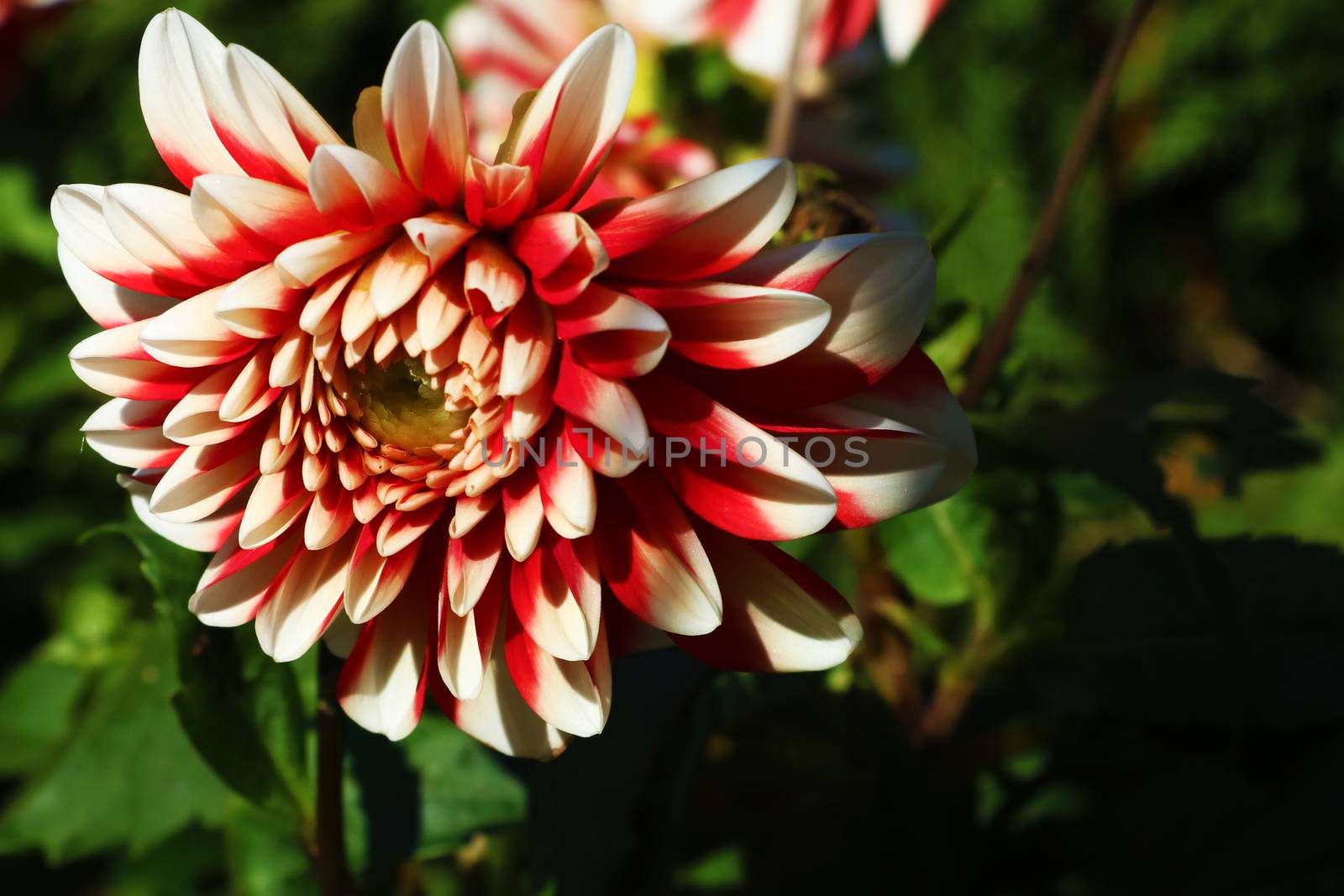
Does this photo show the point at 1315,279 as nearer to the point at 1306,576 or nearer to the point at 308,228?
the point at 1306,576

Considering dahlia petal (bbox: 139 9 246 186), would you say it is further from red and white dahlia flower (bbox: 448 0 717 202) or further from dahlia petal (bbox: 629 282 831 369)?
red and white dahlia flower (bbox: 448 0 717 202)

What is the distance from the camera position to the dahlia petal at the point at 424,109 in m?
0.38

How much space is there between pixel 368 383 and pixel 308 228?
0.07 metres

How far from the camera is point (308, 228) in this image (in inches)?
15.5

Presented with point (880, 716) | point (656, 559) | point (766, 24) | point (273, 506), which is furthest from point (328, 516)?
point (766, 24)

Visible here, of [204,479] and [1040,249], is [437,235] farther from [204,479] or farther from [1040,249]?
[1040,249]

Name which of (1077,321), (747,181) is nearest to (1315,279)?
(1077,321)

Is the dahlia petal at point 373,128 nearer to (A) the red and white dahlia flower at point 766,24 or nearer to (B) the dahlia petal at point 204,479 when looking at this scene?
(B) the dahlia petal at point 204,479

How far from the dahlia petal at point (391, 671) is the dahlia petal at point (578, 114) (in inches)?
6.6

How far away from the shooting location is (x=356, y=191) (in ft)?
1.26

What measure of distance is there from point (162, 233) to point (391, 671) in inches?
7.1

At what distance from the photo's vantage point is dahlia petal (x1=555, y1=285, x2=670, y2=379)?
0.38 meters

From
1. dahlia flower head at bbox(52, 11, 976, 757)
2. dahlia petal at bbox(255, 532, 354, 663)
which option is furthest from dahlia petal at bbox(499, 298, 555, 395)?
dahlia petal at bbox(255, 532, 354, 663)

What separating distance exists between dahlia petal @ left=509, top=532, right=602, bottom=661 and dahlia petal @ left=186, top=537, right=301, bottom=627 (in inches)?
3.5
